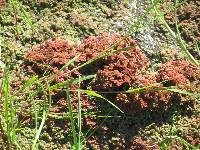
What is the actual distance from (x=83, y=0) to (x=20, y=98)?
1.76 meters

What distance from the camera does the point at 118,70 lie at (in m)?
4.18

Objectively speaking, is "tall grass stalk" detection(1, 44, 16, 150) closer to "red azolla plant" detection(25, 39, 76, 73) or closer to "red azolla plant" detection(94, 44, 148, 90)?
"red azolla plant" detection(25, 39, 76, 73)

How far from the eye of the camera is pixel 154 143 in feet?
12.7

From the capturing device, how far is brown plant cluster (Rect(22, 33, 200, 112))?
13.3 ft

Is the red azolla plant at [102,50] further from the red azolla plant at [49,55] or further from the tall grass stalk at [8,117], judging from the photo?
the tall grass stalk at [8,117]

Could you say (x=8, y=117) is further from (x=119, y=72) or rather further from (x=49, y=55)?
(x=119, y=72)

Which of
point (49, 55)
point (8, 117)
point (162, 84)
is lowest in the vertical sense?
point (162, 84)

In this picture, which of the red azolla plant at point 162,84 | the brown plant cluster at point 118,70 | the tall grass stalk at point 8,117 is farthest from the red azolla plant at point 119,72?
the tall grass stalk at point 8,117

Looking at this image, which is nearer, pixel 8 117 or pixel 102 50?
pixel 8 117

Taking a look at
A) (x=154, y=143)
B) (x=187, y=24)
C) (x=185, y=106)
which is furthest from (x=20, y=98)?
(x=187, y=24)

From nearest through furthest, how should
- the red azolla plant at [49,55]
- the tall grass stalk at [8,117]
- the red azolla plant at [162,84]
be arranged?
1. the tall grass stalk at [8,117]
2. the red azolla plant at [162,84]
3. the red azolla plant at [49,55]

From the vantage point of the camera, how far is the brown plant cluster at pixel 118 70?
404cm

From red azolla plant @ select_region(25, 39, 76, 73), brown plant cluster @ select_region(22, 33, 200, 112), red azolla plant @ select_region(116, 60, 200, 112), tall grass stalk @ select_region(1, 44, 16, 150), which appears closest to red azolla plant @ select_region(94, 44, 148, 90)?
brown plant cluster @ select_region(22, 33, 200, 112)

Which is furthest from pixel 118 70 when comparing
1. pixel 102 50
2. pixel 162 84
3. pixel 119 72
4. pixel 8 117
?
pixel 8 117
